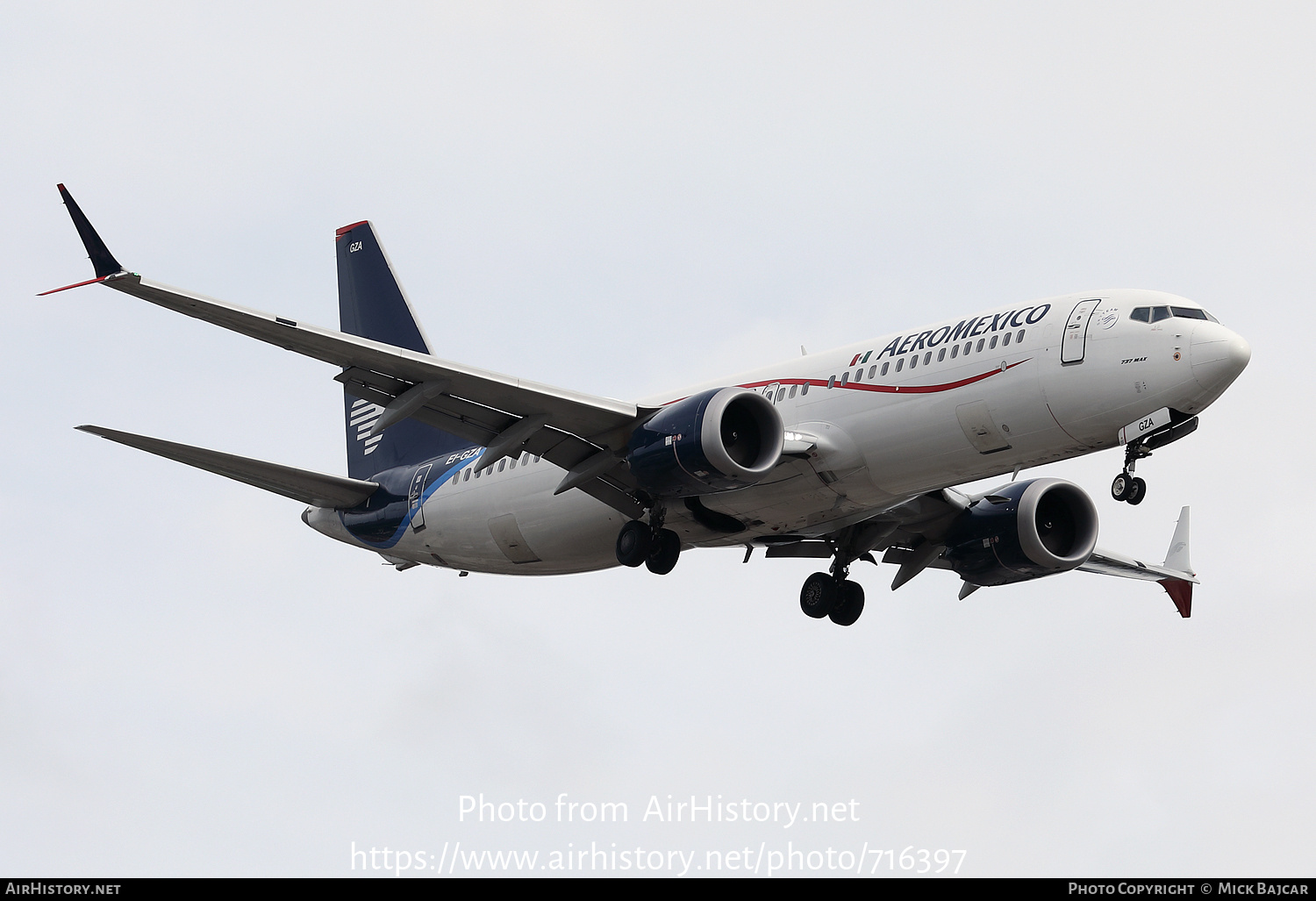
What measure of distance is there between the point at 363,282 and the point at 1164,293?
69.5ft

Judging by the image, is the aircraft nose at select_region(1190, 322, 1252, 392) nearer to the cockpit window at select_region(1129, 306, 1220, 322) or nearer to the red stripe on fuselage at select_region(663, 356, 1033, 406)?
the cockpit window at select_region(1129, 306, 1220, 322)

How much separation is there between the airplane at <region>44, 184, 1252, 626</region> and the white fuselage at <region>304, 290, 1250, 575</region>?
1.5 inches

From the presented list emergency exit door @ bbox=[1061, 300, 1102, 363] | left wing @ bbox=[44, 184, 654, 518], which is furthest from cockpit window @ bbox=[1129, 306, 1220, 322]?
left wing @ bbox=[44, 184, 654, 518]

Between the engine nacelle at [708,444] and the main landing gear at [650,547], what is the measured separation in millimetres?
1595

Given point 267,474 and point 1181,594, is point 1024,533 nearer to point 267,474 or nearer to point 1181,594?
point 1181,594

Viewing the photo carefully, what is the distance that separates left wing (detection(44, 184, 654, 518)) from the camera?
2514 centimetres

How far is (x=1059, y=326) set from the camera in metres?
26.7

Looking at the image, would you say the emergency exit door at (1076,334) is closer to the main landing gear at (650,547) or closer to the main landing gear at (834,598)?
the main landing gear at (650,547)

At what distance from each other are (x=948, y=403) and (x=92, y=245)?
1427 cm

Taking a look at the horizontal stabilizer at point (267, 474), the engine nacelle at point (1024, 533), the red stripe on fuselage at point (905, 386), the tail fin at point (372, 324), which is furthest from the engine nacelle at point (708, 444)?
the tail fin at point (372, 324)

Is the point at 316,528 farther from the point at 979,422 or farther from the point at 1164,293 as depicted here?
the point at 1164,293

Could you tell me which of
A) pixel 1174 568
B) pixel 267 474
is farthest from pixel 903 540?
pixel 267 474

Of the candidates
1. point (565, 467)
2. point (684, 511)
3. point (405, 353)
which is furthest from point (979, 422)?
point (405, 353)

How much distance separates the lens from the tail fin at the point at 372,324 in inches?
1463
